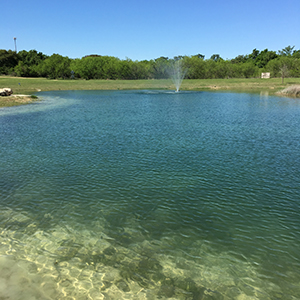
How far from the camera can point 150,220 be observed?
10844 mm

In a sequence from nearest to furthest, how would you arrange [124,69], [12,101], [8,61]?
[12,101] < [124,69] < [8,61]

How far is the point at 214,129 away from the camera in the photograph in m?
28.1

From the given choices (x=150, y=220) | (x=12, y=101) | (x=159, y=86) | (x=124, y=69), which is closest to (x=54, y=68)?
(x=124, y=69)

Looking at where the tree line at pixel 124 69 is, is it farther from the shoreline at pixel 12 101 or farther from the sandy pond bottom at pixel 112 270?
the sandy pond bottom at pixel 112 270

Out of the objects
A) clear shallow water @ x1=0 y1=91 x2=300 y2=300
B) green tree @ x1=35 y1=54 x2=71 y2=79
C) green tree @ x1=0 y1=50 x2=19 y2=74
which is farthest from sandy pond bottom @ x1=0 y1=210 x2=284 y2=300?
green tree @ x1=0 y1=50 x2=19 y2=74

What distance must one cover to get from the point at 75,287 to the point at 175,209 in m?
5.52

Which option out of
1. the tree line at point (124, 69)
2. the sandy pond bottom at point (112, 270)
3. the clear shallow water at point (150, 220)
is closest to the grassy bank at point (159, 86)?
the tree line at point (124, 69)

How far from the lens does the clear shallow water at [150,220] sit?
7500 mm

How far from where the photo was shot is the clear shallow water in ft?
24.6

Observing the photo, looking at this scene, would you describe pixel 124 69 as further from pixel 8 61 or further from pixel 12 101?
pixel 12 101

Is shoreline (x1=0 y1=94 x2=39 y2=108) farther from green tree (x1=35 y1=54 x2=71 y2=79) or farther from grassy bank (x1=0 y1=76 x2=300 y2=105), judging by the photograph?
green tree (x1=35 y1=54 x2=71 y2=79)

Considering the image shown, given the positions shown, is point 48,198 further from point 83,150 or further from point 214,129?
point 214,129

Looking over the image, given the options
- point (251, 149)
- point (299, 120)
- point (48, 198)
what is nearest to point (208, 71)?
point (299, 120)

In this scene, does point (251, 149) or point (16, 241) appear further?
point (251, 149)
